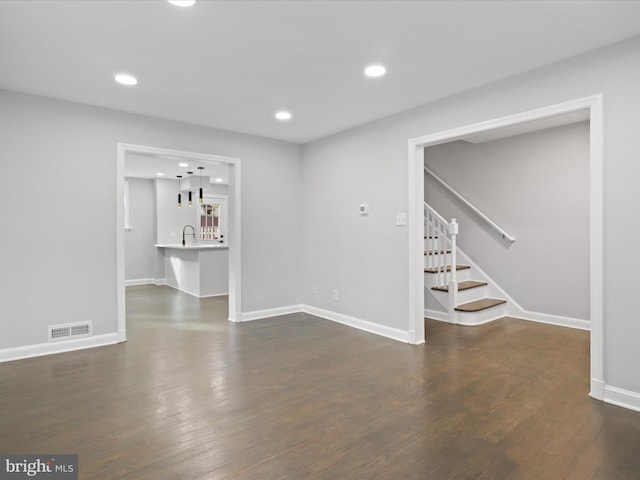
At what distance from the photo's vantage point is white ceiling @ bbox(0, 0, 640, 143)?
89.7 inches

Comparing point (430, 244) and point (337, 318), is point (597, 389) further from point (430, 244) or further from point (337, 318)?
point (430, 244)

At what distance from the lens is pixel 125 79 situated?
10.7ft

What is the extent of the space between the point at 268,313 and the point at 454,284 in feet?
8.37

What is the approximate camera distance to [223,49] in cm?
275

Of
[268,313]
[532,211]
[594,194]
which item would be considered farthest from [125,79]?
[532,211]

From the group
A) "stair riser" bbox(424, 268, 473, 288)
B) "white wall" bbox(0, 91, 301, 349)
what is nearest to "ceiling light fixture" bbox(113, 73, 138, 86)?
"white wall" bbox(0, 91, 301, 349)

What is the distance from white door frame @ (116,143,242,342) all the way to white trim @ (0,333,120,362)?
0.14m

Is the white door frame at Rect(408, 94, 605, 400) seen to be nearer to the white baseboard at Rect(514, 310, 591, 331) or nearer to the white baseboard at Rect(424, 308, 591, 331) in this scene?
the white baseboard at Rect(424, 308, 591, 331)

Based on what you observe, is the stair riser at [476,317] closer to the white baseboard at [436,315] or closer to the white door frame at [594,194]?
the white baseboard at [436,315]

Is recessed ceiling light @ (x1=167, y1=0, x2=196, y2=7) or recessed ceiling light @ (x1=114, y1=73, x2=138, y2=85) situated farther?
recessed ceiling light @ (x1=114, y1=73, x2=138, y2=85)

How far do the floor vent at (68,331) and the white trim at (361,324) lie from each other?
9.15 ft

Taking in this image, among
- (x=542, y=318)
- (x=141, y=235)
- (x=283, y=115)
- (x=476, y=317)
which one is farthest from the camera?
(x=141, y=235)

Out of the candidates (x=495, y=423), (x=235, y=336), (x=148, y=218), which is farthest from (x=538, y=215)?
(x=148, y=218)

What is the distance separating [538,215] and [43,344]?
19.6 ft
